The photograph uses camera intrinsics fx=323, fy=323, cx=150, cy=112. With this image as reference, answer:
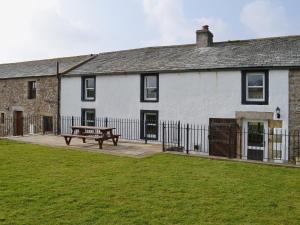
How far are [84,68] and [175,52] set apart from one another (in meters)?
6.81

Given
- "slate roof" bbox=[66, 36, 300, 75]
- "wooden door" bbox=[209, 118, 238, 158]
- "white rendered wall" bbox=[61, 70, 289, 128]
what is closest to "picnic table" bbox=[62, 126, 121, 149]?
"white rendered wall" bbox=[61, 70, 289, 128]

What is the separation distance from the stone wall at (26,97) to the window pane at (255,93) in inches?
556

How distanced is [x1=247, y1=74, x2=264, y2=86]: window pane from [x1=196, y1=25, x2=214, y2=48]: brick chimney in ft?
16.3

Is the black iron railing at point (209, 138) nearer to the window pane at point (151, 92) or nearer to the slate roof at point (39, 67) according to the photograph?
the window pane at point (151, 92)

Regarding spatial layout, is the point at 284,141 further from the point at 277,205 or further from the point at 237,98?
the point at 277,205

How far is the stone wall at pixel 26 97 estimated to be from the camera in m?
24.3

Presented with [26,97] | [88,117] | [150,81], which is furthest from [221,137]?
[26,97]

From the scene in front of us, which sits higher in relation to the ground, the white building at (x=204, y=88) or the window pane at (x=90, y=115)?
the white building at (x=204, y=88)

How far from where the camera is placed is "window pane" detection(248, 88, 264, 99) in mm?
16406

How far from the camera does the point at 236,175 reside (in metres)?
10.0

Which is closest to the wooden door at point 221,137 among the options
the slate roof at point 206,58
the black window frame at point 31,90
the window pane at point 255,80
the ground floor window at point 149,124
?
the window pane at point 255,80

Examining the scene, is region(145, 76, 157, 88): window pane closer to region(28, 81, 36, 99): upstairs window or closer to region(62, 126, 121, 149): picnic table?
region(62, 126, 121, 149): picnic table

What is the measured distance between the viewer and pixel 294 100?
50.2 ft

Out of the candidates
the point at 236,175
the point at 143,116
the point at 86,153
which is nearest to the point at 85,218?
the point at 236,175
